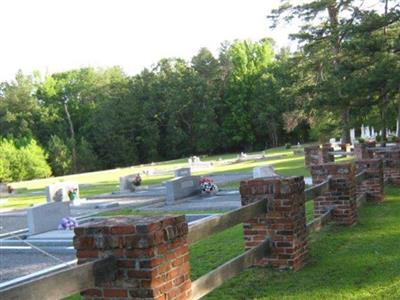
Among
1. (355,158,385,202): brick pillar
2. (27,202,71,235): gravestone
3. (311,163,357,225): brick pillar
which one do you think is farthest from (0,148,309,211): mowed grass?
(311,163,357,225): brick pillar

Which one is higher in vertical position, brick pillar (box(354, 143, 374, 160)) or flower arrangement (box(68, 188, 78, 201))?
brick pillar (box(354, 143, 374, 160))

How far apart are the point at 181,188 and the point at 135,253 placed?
14.5m

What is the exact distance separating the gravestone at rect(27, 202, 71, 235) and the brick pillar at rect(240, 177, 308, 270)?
8.19 m

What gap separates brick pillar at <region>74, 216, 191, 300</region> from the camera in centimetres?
343

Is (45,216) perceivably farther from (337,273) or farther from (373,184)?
(337,273)

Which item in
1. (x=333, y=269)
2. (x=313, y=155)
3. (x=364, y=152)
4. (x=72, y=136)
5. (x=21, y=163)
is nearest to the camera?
(x=333, y=269)

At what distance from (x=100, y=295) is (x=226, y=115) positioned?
67.3 metres

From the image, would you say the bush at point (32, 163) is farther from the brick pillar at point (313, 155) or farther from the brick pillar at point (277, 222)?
the brick pillar at point (277, 222)

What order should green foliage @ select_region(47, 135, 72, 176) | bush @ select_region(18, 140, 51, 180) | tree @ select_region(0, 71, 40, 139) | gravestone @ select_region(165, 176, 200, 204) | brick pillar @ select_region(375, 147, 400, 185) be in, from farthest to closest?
tree @ select_region(0, 71, 40, 139) < green foliage @ select_region(47, 135, 72, 176) < bush @ select_region(18, 140, 51, 180) < gravestone @ select_region(165, 176, 200, 204) < brick pillar @ select_region(375, 147, 400, 185)

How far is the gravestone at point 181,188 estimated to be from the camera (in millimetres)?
17438

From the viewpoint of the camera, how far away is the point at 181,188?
17.9 meters

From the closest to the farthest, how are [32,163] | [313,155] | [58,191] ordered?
[58,191] < [313,155] < [32,163]

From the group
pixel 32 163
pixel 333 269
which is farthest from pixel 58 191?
pixel 32 163

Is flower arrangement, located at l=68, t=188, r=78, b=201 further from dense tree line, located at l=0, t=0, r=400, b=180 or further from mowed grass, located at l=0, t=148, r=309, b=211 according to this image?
dense tree line, located at l=0, t=0, r=400, b=180
